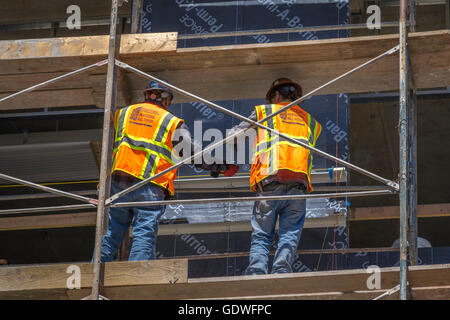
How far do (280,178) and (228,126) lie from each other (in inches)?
111

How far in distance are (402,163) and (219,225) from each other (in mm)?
3541

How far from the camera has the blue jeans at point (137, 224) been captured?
9.73 metres

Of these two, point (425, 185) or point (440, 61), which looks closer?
point (440, 61)

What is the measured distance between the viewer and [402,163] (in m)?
9.20

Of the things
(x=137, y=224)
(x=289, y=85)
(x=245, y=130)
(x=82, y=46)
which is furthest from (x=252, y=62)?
(x=137, y=224)

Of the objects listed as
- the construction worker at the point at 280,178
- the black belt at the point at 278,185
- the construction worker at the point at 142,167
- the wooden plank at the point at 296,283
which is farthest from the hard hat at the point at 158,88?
the wooden plank at the point at 296,283

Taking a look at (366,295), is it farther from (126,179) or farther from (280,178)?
(126,179)

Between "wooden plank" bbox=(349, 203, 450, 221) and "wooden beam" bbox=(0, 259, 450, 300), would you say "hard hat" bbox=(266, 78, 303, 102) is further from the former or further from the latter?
"wooden plank" bbox=(349, 203, 450, 221)

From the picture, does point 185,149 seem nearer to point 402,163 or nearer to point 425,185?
point 402,163

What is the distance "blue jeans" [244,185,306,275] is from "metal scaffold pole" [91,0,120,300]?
1409mm

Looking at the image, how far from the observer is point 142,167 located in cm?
1005

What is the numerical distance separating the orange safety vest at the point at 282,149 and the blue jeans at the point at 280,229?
0.59 ft
